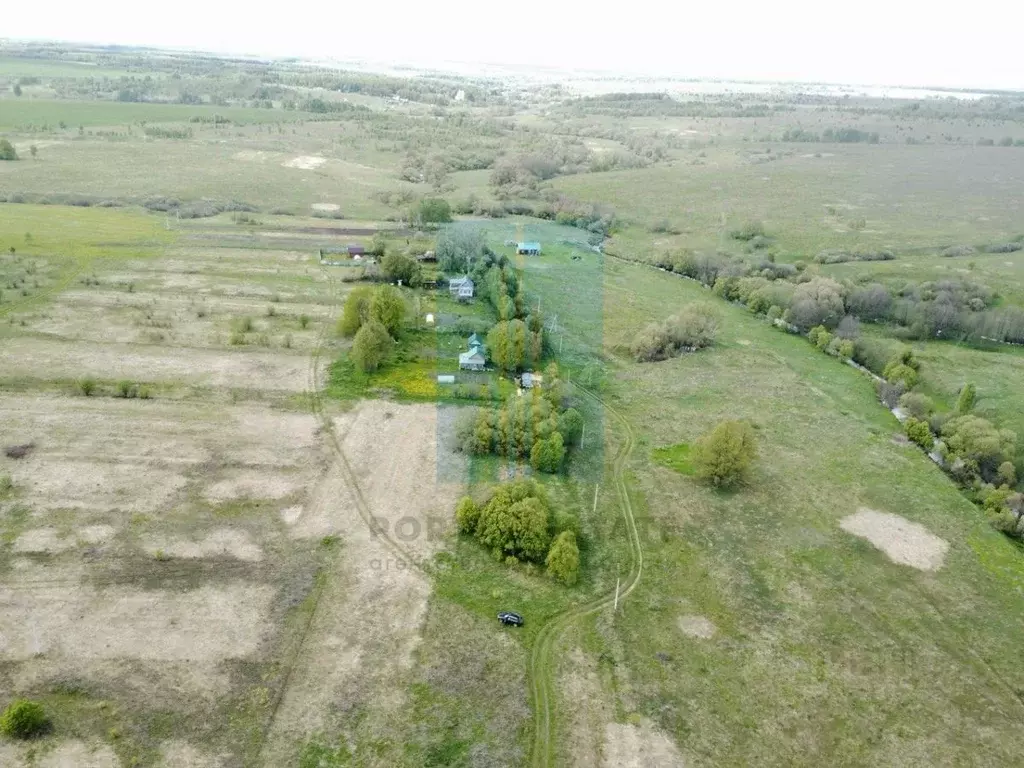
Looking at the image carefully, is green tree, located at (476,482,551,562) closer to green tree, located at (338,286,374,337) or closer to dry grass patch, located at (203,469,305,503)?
dry grass patch, located at (203,469,305,503)

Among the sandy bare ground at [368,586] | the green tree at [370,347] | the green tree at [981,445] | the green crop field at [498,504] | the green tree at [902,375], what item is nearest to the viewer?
the sandy bare ground at [368,586]

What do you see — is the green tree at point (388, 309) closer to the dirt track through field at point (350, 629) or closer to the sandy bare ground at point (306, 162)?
the dirt track through field at point (350, 629)

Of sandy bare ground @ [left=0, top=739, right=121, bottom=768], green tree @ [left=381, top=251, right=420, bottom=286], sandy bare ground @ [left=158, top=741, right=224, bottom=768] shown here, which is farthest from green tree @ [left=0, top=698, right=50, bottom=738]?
green tree @ [left=381, top=251, right=420, bottom=286]

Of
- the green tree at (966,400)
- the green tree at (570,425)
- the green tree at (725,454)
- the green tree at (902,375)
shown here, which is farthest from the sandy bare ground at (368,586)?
the green tree at (966,400)

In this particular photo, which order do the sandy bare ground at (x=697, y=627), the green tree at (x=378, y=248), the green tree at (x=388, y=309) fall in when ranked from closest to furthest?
the sandy bare ground at (x=697, y=627)
the green tree at (x=388, y=309)
the green tree at (x=378, y=248)

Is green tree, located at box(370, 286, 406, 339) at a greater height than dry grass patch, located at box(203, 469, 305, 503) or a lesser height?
greater

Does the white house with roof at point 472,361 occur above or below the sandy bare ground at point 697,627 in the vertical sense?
above

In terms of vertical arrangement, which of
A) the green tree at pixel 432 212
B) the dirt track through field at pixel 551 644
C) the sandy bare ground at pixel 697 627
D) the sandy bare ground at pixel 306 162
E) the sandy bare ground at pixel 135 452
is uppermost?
the sandy bare ground at pixel 306 162
